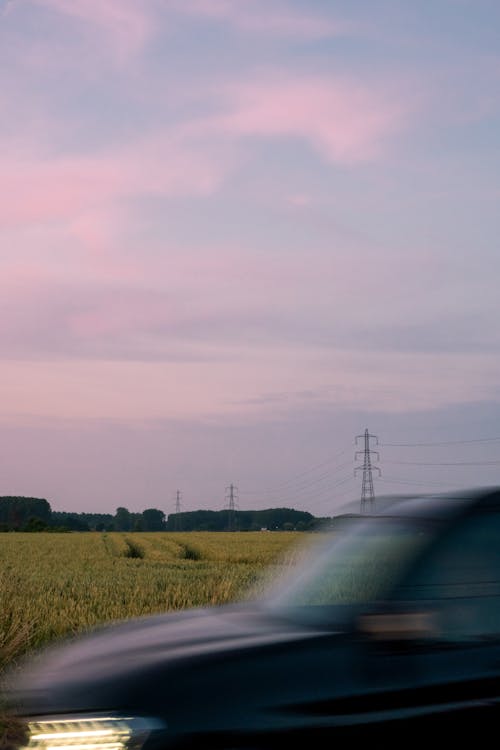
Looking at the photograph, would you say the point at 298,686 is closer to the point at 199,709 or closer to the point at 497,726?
the point at 199,709

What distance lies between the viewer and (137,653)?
4344 mm

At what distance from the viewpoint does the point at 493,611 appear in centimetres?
436

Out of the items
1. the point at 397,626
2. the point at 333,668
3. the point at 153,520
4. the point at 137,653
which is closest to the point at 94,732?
the point at 137,653

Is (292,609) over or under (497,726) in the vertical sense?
over

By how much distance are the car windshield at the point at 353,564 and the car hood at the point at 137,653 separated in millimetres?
241

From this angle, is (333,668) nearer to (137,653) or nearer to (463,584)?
(463,584)

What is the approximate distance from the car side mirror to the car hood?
225 mm

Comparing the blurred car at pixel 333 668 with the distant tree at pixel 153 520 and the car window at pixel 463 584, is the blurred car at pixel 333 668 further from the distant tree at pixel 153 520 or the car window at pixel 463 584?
the distant tree at pixel 153 520

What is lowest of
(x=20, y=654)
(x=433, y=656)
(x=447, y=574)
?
(x=20, y=654)

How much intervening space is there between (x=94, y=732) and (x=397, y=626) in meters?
1.23

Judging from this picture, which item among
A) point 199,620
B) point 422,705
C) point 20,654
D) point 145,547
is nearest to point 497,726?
point 422,705

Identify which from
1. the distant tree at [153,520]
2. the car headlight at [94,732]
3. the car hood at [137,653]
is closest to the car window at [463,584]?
the car hood at [137,653]

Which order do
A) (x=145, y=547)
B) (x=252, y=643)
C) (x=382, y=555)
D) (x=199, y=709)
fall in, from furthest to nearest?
(x=145, y=547) < (x=382, y=555) < (x=252, y=643) < (x=199, y=709)

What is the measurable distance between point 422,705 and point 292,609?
0.87 metres
